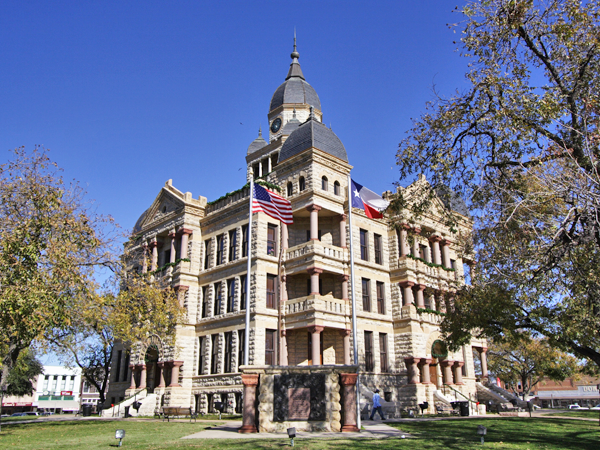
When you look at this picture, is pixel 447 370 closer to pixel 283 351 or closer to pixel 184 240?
pixel 283 351

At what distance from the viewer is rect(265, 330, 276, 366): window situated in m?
31.6

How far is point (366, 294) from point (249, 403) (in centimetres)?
1851

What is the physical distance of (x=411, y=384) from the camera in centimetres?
3303

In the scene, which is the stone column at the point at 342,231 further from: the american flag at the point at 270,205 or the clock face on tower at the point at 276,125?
the clock face on tower at the point at 276,125

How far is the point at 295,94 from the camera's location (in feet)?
171

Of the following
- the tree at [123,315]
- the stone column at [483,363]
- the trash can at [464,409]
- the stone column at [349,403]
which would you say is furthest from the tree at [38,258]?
the stone column at [483,363]

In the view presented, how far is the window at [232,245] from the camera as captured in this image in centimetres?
3503

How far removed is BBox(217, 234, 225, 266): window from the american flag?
10.1 m

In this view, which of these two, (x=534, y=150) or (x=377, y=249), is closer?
(x=534, y=150)

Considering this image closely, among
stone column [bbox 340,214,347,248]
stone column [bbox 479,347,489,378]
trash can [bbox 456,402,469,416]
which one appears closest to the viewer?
trash can [bbox 456,402,469,416]

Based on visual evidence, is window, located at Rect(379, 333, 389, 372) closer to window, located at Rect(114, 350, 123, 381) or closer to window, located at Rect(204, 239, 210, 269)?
window, located at Rect(204, 239, 210, 269)

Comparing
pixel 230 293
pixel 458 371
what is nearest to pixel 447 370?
pixel 458 371

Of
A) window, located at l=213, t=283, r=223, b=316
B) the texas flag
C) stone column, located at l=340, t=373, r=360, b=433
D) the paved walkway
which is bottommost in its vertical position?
the paved walkway

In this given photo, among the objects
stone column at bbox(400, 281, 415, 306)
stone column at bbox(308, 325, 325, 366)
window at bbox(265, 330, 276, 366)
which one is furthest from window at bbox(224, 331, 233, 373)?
stone column at bbox(400, 281, 415, 306)
